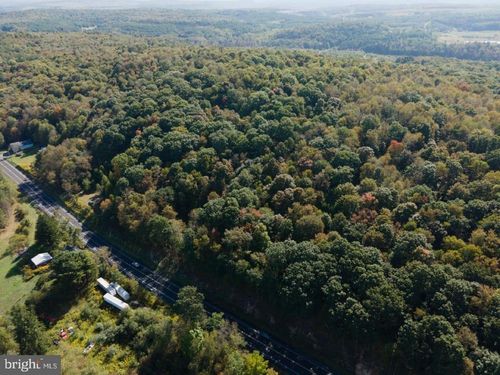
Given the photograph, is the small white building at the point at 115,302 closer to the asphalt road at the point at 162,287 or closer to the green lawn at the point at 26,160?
the asphalt road at the point at 162,287

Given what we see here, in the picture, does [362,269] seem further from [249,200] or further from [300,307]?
[249,200]

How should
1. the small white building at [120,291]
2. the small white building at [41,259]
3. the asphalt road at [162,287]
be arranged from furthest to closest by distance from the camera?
the small white building at [41,259] → the small white building at [120,291] → the asphalt road at [162,287]

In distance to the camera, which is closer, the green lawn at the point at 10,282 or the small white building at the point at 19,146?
the green lawn at the point at 10,282

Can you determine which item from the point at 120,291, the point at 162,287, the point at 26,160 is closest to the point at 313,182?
the point at 162,287

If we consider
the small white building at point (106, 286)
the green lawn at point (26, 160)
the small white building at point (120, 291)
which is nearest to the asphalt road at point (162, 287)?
the small white building at point (120, 291)

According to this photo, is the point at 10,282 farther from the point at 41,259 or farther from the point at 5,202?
the point at 5,202

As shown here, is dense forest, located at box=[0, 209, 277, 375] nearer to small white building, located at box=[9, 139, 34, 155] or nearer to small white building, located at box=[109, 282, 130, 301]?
small white building, located at box=[109, 282, 130, 301]

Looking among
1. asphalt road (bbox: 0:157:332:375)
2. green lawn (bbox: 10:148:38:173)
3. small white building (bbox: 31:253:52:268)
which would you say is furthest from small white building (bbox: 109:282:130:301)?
green lawn (bbox: 10:148:38:173)
